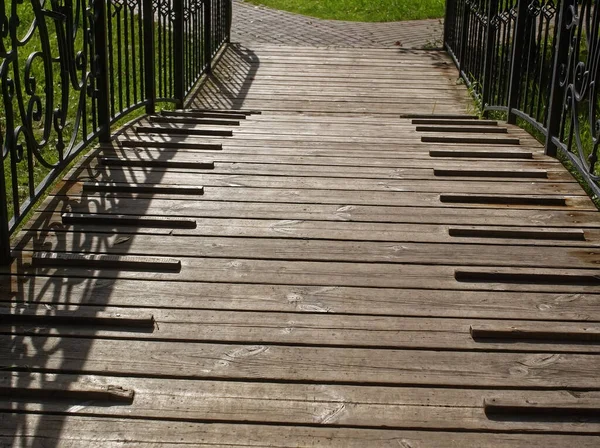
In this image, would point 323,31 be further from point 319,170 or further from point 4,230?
point 4,230

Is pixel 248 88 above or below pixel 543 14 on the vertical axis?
below

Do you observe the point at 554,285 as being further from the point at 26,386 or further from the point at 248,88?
the point at 248,88

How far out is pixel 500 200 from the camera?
5.06m

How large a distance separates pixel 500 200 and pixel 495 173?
1.70ft

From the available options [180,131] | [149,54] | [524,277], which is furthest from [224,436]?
[149,54]

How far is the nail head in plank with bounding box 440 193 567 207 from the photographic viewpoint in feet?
16.5

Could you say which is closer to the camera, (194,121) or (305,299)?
(305,299)

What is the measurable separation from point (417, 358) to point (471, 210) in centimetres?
174

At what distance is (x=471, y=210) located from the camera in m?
4.93

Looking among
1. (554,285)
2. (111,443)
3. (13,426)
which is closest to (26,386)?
(13,426)

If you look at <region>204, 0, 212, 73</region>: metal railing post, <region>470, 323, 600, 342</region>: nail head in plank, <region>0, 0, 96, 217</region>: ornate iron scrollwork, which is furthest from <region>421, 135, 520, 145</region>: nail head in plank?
<region>204, 0, 212, 73</region>: metal railing post

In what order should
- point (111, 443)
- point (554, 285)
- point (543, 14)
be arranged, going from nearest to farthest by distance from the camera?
1. point (111, 443)
2. point (554, 285)
3. point (543, 14)

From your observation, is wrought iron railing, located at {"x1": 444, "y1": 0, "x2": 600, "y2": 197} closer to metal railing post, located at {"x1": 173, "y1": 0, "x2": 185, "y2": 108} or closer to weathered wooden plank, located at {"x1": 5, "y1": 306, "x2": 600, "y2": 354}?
weathered wooden plank, located at {"x1": 5, "y1": 306, "x2": 600, "y2": 354}

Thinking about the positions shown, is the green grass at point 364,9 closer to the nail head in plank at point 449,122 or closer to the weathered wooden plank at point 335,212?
the nail head in plank at point 449,122
